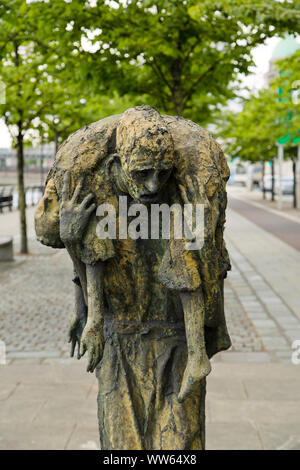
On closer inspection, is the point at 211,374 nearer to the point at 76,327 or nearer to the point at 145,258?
the point at 76,327

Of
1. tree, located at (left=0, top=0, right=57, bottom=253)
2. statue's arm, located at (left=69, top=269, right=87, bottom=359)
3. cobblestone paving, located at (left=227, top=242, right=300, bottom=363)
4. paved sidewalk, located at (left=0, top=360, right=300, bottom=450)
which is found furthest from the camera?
tree, located at (left=0, top=0, right=57, bottom=253)

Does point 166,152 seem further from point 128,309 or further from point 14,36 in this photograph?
point 14,36

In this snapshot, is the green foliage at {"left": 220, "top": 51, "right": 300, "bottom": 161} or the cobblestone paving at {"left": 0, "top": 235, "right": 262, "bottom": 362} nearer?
the cobblestone paving at {"left": 0, "top": 235, "right": 262, "bottom": 362}

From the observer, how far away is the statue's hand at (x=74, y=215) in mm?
2531

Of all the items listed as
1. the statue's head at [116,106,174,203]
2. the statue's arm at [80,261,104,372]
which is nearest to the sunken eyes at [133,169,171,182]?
the statue's head at [116,106,174,203]

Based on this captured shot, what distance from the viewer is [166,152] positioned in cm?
234

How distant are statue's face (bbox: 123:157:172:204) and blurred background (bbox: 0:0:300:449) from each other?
291 centimetres

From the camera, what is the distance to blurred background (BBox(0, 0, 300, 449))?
5.21 meters

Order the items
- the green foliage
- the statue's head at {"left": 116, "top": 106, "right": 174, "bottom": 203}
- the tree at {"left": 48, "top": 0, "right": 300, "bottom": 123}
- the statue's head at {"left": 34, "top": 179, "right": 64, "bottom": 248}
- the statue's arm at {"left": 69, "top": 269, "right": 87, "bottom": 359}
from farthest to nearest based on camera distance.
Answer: the green foliage → the tree at {"left": 48, "top": 0, "right": 300, "bottom": 123} → the statue's arm at {"left": 69, "top": 269, "right": 87, "bottom": 359} → the statue's head at {"left": 34, "top": 179, "right": 64, "bottom": 248} → the statue's head at {"left": 116, "top": 106, "right": 174, "bottom": 203}

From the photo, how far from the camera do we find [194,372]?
2.48 m

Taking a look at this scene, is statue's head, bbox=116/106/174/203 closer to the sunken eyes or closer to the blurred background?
the sunken eyes

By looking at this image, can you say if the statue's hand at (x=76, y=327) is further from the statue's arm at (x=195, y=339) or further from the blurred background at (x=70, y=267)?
the blurred background at (x=70, y=267)
